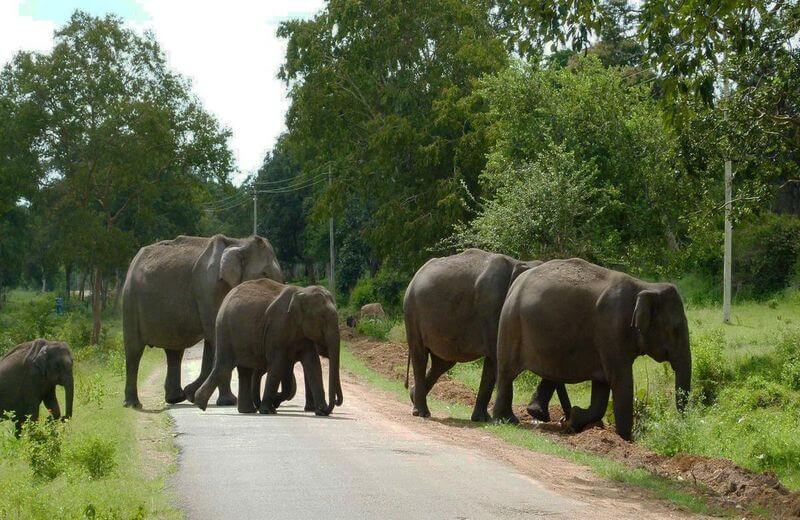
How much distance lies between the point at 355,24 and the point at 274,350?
2834 cm

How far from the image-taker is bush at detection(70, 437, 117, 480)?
37.6ft

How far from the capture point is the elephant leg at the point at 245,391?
17.8 metres

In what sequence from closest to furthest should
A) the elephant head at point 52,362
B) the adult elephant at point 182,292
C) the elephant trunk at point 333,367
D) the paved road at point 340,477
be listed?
the paved road at point 340,477, the elephant trunk at point 333,367, the adult elephant at point 182,292, the elephant head at point 52,362

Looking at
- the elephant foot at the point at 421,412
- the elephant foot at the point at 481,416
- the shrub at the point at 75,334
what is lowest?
the shrub at the point at 75,334

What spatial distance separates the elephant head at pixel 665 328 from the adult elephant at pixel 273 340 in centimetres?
431

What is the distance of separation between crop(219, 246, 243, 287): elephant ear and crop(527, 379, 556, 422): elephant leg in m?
5.13

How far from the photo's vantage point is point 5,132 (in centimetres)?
3900

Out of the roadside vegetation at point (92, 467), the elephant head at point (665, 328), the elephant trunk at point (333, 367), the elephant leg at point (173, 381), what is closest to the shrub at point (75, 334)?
the roadside vegetation at point (92, 467)

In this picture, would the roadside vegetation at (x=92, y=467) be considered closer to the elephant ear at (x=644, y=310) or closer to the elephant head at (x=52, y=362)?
the elephant head at (x=52, y=362)

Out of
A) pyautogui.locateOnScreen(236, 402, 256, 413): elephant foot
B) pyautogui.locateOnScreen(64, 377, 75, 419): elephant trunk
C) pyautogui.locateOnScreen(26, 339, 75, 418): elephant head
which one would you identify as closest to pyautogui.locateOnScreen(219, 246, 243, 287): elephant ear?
pyautogui.locateOnScreen(236, 402, 256, 413): elephant foot

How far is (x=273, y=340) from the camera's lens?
17781 mm

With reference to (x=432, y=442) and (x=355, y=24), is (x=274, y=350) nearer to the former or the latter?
(x=432, y=442)

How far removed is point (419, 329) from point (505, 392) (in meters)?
2.58

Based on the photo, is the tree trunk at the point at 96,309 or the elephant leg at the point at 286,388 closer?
the elephant leg at the point at 286,388
